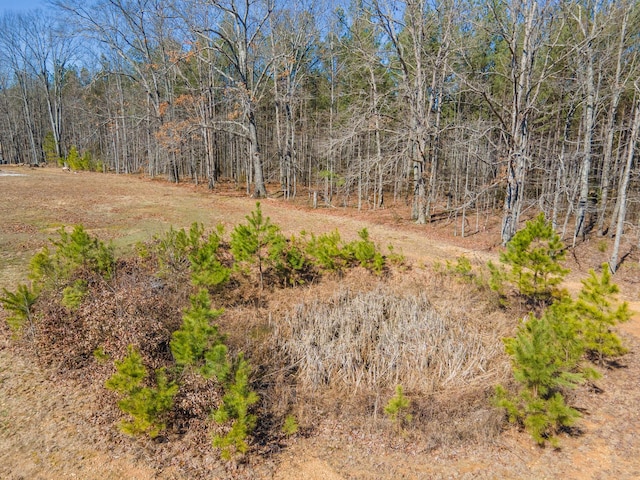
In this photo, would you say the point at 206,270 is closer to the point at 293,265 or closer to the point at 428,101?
the point at 293,265

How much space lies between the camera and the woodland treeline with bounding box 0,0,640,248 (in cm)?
1262

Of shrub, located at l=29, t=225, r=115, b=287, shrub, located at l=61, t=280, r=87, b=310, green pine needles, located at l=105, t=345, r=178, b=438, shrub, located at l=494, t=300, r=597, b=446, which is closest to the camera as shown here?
green pine needles, located at l=105, t=345, r=178, b=438

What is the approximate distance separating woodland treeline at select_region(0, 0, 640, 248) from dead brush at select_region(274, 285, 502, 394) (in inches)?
231

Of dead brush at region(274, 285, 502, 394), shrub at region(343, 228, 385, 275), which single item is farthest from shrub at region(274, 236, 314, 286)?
dead brush at region(274, 285, 502, 394)

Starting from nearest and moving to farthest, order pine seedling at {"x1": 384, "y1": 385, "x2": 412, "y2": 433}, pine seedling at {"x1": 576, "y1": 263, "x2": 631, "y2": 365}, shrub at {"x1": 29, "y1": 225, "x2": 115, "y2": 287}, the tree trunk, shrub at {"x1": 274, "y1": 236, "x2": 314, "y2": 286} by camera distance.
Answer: pine seedling at {"x1": 384, "y1": 385, "x2": 412, "y2": 433}
pine seedling at {"x1": 576, "y1": 263, "x2": 631, "y2": 365}
shrub at {"x1": 29, "y1": 225, "x2": 115, "y2": 287}
shrub at {"x1": 274, "y1": 236, "x2": 314, "y2": 286}
the tree trunk

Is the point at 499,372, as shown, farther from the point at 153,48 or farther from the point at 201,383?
the point at 153,48

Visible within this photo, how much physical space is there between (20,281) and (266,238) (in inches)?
199

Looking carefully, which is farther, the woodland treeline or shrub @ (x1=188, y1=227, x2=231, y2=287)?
the woodland treeline

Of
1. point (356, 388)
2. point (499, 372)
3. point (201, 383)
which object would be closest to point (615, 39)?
point (499, 372)

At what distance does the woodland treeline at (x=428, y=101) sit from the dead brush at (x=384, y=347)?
5.87 m

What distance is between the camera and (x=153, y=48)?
26.4 m

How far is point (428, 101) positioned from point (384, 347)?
1635cm

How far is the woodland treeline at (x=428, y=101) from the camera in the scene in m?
12.6

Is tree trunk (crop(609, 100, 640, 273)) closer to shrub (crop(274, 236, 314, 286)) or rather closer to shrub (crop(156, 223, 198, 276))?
shrub (crop(274, 236, 314, 286))
